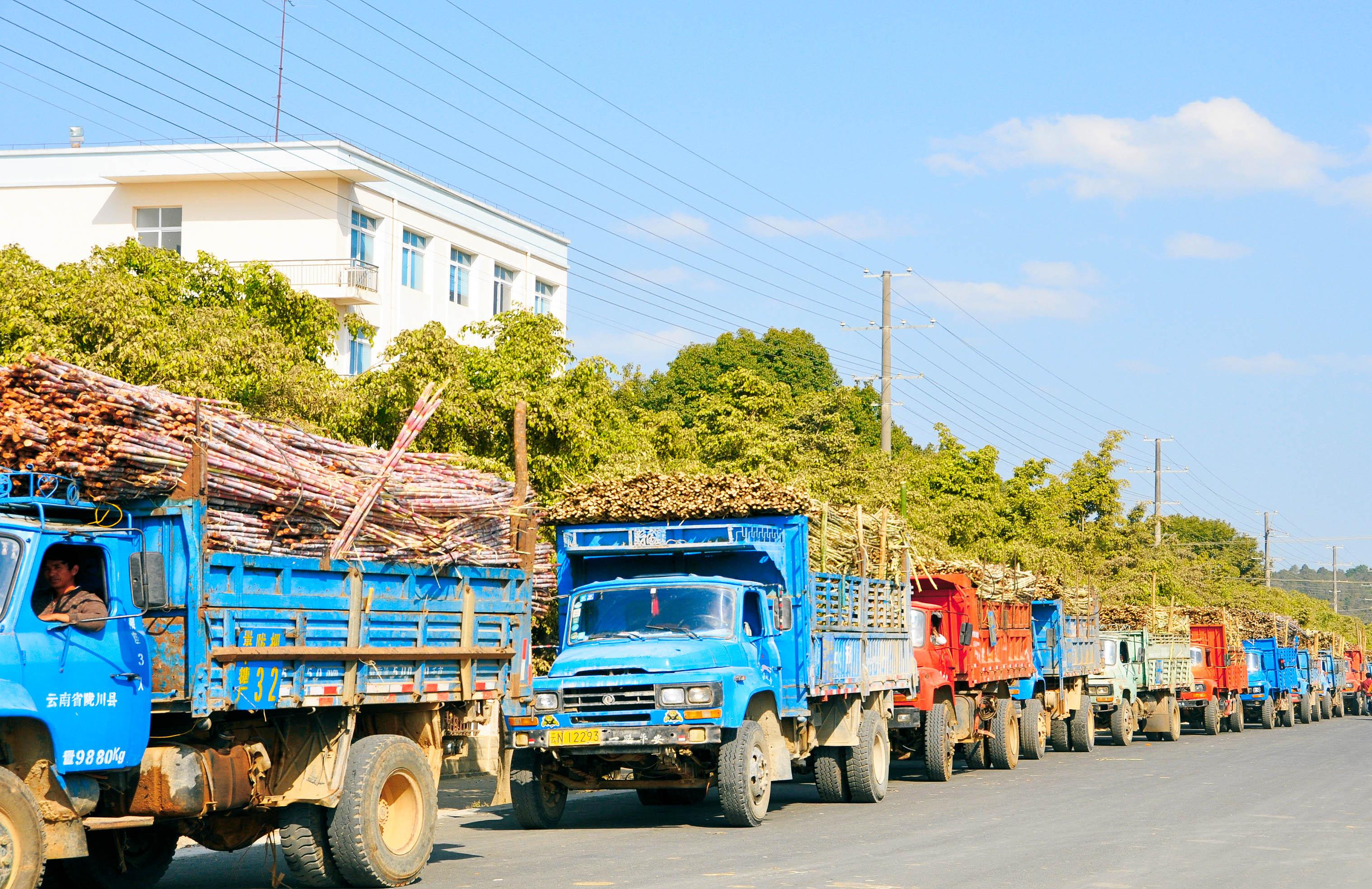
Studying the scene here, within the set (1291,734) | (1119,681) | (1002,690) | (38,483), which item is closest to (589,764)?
(38,483)

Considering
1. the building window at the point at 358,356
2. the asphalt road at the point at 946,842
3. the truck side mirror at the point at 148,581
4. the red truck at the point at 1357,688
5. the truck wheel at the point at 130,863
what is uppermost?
the building window at the point at 358,356

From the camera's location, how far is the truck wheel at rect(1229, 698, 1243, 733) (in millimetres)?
37031

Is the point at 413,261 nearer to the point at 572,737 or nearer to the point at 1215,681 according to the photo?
the point at 1215,681

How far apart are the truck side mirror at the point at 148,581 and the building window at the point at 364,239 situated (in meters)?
36.5

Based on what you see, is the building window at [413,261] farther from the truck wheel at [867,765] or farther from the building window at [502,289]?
the truck wheel at [867,765]

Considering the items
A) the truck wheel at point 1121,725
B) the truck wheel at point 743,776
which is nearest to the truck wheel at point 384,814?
the truck wheel at point 743,776

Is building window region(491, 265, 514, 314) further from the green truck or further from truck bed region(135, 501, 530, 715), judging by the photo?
truck bed region(135, 501, 530, 715)

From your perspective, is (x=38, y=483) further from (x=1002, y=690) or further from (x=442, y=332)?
(x=1002, y=690)

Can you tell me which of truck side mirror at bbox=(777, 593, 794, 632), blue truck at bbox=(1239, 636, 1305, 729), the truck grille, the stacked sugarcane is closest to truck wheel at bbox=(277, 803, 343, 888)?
the stacked sugarcane

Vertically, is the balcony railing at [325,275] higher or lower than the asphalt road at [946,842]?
higher

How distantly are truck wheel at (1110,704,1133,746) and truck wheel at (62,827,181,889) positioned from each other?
22.3m

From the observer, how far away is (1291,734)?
116 feet

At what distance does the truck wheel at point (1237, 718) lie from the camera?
37.0m

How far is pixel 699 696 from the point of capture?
13359 millimetres
